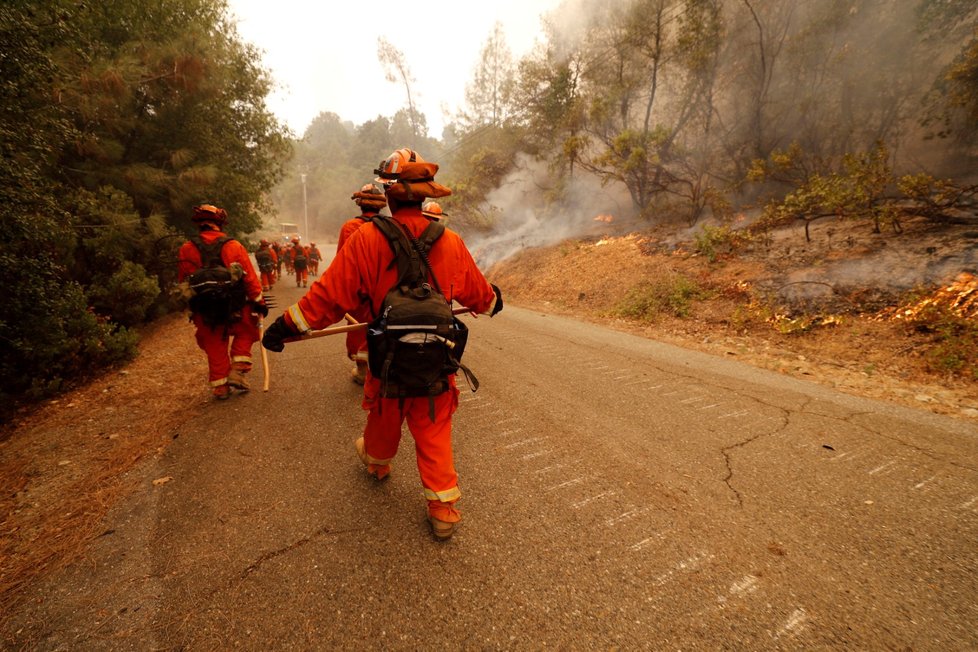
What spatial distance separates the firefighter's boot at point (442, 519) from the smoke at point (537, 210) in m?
13.7

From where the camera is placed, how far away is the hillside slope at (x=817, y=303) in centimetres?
461

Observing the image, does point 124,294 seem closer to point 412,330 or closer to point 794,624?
point 412,330

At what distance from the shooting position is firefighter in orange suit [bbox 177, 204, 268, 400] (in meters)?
3.83

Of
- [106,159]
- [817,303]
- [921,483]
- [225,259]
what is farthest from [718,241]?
[106,159]

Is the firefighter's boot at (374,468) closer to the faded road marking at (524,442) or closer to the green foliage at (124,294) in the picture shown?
the faded road marking at (524,442)

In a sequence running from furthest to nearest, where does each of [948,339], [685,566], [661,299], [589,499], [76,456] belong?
1. [661,299]
2. [948,339]
3. [76,456]
4. [589,499]
5. [685,566]

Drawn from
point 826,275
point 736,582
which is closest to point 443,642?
point 736,582

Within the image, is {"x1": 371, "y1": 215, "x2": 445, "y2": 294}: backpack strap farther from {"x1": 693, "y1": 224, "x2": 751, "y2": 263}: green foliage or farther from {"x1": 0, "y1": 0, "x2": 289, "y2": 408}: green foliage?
{"x1": 693, "y1": 224, "x2": 751, "y2": 263}: green foliage

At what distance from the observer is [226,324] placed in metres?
3.85

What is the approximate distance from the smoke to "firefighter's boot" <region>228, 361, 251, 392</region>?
12.2m

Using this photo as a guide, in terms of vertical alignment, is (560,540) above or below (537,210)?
below

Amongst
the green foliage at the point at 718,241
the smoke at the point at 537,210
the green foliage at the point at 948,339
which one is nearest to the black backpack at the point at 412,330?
the green foliage at the point at 948,339

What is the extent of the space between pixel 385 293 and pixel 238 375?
2.76 metres

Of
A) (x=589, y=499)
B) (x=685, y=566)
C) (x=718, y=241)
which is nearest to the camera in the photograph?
(x=685, y=566)
